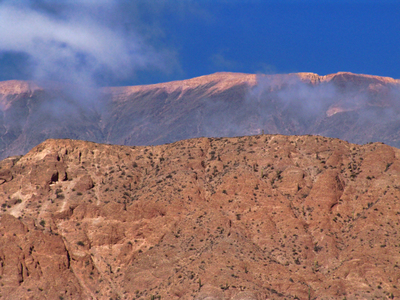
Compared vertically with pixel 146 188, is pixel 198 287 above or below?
below

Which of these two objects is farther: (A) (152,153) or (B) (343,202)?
(A) (152,153)

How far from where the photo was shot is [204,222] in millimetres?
80375

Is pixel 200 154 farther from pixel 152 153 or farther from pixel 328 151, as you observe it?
pixel 328 151

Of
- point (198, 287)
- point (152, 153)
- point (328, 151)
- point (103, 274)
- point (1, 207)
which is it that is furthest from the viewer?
point (152, 153)

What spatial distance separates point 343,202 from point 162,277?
86.2 ft

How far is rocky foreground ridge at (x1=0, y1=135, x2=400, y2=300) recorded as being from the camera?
71.2 m

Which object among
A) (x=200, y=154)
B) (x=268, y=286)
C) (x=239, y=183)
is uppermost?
(x=200, y=154)

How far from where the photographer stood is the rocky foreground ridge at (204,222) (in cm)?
7125

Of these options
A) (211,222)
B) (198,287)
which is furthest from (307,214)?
(198,287)

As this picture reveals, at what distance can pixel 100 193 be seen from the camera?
8600 centimetres

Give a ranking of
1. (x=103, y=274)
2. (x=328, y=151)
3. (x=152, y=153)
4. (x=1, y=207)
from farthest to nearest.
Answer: (x=152, y=153), (x=328, y=151), (x=1, y=207), (x=103, y=274)

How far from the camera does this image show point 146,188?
87312 millimetres

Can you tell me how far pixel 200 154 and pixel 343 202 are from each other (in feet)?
78.1

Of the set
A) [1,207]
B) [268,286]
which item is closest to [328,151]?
[268,286]
